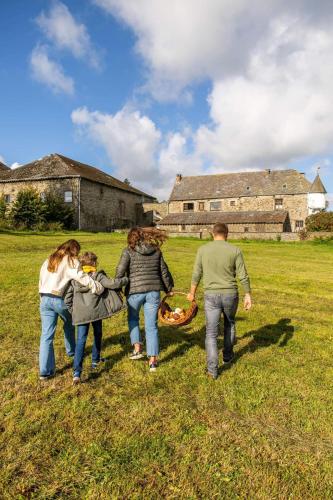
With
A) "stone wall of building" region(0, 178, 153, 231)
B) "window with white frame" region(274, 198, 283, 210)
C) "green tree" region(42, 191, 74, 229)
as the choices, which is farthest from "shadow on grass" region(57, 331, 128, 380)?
"window with white frame" region(274, 198, 283, 210)

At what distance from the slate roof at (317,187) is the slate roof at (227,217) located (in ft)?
19.1

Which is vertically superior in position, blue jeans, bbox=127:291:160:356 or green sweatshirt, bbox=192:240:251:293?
green sweatshirt, bbox=192:240:251:293

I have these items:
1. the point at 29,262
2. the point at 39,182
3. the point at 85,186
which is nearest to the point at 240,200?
the point at 85,186

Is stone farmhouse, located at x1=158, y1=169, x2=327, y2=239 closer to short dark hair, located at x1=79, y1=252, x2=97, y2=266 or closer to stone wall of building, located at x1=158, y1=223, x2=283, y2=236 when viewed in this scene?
stone wall of building, located at x1=158, y1=223, x2=283, y2=236

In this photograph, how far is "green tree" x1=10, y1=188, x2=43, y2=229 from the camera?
Result: 3469 cm

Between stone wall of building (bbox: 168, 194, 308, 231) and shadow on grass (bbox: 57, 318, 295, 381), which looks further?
stone wall of building (bbox: 168, 194, 308, 231)

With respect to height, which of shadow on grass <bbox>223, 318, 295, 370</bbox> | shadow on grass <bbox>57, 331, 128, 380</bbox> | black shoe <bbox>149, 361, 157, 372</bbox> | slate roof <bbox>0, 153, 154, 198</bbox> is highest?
slate roof <bbox>0, 153, 154, 198</bbox>

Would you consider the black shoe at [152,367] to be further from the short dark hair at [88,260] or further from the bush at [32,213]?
the bush at [32,213]

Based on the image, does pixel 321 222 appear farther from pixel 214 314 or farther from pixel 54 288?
pixel 54 288

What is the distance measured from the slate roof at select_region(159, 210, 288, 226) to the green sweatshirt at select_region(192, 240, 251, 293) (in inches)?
1527

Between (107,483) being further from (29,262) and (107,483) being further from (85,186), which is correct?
(85,186)

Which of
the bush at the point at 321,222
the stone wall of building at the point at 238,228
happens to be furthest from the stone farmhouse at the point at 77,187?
the bush at the point at 321,222

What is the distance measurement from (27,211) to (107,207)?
1246 cm

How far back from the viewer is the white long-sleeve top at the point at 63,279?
4965 mm
